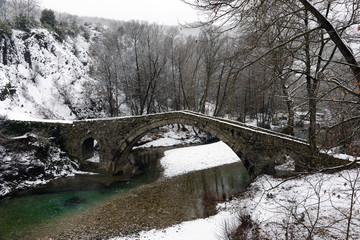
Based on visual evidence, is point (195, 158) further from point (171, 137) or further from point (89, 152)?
point (89, 152)

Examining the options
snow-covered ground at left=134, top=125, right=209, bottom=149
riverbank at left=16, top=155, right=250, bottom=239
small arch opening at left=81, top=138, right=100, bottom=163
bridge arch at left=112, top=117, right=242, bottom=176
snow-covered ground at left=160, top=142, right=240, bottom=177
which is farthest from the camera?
snow-covered ground at left=134, top=125, right=209, bottom=149

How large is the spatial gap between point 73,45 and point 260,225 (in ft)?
109

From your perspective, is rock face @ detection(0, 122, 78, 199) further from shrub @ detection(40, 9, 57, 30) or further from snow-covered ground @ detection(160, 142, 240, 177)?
shrub @ detection(40, 9, 57, 30)

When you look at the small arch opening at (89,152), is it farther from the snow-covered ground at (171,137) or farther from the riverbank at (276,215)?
the riverbank at (276,215)

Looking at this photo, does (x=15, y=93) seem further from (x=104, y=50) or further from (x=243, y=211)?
(x=243, y=211)

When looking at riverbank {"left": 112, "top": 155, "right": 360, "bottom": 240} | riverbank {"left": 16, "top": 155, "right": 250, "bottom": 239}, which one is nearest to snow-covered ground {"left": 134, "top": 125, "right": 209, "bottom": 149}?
riverbank {"left": 16, "top": 155, "right": 250, "bottom": 239}

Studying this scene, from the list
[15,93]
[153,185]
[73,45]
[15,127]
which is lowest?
[153,185]

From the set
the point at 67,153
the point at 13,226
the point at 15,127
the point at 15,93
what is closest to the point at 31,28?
the point at 15,93

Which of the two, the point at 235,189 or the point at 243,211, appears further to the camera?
the point at 235,189

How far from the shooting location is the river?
801 centimetres

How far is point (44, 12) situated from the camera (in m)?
28.3

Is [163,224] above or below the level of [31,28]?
below

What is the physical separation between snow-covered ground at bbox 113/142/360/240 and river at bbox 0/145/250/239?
1072 mm

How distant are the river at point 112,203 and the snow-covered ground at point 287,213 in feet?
3.52
